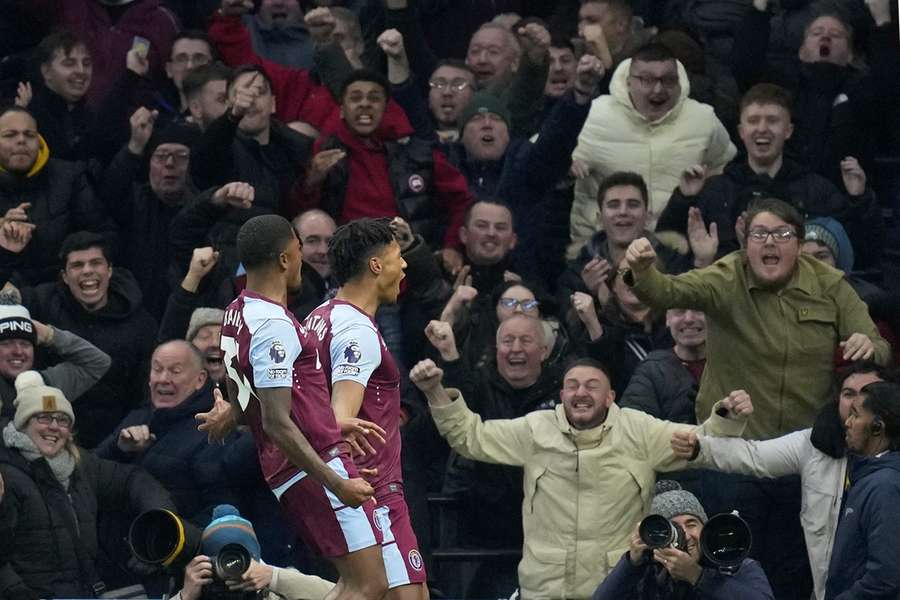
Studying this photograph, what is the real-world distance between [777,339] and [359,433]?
3133 millimetres

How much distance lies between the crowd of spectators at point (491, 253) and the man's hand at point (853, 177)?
19mm

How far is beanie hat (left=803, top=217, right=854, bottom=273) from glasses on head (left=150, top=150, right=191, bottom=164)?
12.9 ft

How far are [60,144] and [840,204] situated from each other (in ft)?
16.8

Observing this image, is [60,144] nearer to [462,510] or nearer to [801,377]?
[462,510]

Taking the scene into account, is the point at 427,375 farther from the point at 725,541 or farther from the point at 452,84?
the point at 452,84

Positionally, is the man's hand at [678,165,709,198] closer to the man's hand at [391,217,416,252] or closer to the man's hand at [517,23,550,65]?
the man's hand at [517,23,550,65]

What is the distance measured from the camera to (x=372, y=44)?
1505 centimetres

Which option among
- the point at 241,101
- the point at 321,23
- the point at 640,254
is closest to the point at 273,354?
the point at 640,254

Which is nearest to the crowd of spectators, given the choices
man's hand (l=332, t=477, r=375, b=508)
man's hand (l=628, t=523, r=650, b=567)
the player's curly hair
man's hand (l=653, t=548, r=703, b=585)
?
man's hand (l=628, t=523, r=650, b=567)

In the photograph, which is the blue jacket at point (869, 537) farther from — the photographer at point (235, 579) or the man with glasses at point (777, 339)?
the photographer at point (235, 579)

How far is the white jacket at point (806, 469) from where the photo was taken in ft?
34.7

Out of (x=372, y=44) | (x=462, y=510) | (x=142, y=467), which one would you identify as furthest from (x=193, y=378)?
(x=372, y=44)

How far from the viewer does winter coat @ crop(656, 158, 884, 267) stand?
1285 centimetres

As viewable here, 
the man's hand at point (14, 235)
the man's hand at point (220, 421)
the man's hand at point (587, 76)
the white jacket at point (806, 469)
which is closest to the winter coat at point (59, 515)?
the man's hand at point (14, 235)
